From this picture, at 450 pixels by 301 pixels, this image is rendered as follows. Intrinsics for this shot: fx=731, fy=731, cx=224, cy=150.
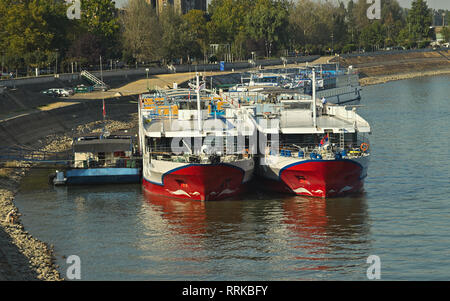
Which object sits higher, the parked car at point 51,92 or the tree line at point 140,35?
the tree line at point 140,35

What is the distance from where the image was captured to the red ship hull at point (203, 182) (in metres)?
43.2

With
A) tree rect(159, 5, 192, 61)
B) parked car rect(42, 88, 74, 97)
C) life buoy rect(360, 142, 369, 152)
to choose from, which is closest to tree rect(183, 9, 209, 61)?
tree rect(159, 5, 192, 61)

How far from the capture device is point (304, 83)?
103 metres

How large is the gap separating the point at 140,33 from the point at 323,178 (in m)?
94.9

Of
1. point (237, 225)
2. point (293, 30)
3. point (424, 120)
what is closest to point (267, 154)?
point (237, 225)

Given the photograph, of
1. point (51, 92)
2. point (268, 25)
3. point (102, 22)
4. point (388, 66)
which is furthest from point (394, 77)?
point (51, 92)

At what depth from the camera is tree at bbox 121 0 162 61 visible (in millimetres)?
132875

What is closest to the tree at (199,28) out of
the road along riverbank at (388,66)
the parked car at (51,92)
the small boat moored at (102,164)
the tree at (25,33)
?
the road along riverbank at (388,66)

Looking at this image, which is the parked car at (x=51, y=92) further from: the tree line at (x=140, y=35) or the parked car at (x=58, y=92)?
the tree line at (x=140, y=35)

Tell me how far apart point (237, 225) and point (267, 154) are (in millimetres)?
8299

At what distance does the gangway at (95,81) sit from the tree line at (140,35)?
4.49 meters
